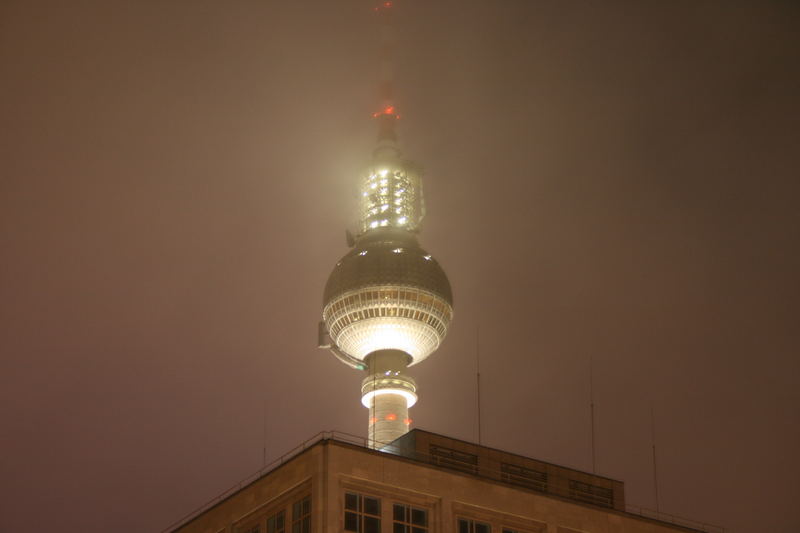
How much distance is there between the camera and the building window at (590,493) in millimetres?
107944

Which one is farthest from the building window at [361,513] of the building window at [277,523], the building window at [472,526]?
the building window at [472,526]

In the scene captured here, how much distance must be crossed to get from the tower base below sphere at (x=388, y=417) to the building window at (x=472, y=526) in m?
78.5

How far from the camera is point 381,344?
182m

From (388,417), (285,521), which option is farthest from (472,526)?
(388,417)

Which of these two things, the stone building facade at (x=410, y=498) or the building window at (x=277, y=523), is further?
the building window at (x=277, y=523)

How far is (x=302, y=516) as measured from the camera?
9238cm

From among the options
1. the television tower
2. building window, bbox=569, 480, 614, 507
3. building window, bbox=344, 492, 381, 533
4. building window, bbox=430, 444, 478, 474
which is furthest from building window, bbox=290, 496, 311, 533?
the television tower

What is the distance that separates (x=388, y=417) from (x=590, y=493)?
71.4 meters

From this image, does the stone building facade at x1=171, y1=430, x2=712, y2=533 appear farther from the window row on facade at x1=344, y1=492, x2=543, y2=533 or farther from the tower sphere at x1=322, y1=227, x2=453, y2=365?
the tower sphere at x1=322, y1=227, x2=453, y2=365

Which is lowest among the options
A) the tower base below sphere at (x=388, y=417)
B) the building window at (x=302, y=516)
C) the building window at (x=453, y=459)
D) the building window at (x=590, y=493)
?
the building window at (x=302, y=516)

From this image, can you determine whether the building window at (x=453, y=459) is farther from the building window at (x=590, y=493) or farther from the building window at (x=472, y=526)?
the building window at (x=590, y=493)

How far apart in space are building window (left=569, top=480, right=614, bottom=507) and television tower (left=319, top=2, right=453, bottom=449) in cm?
6751

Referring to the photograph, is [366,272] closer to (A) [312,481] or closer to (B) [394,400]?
(B) [394,400]

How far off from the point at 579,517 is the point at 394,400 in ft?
265
